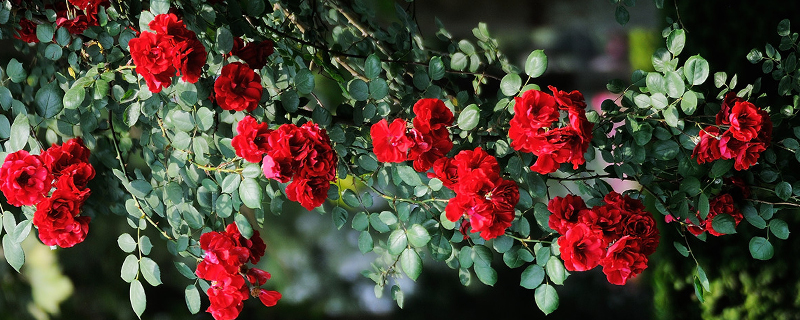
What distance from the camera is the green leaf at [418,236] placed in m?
0.75

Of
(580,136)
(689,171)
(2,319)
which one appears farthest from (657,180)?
(2,319)

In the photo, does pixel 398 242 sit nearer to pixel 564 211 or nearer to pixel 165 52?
pixel 564 211

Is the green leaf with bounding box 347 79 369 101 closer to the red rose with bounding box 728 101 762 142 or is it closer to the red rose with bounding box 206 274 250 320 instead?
the red rose with bounding box 206 274 250 320

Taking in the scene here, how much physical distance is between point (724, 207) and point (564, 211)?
31 centimetres

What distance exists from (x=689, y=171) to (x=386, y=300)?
2351 mm

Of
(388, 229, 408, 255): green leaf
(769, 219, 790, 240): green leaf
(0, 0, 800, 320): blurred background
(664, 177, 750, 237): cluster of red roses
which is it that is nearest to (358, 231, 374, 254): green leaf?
(388, 229, 408, 255): green leaf

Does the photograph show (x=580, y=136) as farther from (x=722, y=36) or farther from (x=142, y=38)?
(x=722, y=36)

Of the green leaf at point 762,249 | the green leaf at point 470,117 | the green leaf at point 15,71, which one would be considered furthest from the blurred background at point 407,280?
the green leaf at point 15,71

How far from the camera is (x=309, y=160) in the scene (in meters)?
0.72

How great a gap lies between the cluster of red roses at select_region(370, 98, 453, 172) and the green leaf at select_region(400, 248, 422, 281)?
0.13m

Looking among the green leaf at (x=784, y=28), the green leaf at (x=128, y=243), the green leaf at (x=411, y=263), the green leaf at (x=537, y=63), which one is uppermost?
the green leaf at (x=537, y=63)

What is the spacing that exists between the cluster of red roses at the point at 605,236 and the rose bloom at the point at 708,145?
0.37ft

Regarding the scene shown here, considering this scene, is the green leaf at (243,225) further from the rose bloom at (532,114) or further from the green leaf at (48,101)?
the rose bloom at (532,114)

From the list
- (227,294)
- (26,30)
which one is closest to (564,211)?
(227,294)
